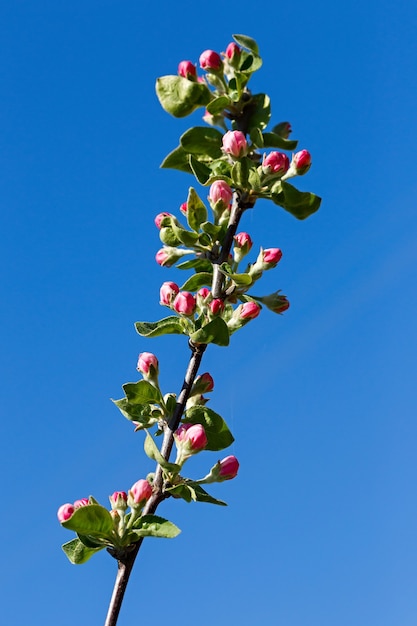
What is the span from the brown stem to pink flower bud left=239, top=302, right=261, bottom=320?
0.09m

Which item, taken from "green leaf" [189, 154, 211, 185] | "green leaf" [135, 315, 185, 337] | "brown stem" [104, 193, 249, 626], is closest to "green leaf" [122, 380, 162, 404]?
"brown stem" [104, 193, 249, 626]

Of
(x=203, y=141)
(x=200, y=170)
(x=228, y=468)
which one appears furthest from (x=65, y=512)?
(x=203, y=141)

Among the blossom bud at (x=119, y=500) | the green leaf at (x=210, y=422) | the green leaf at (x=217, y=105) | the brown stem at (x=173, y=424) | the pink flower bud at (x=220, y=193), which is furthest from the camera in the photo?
the green leaf at (x=217, y=105)

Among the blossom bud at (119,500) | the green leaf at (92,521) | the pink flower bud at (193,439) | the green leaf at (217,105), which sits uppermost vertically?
the green leaf at (217,105)

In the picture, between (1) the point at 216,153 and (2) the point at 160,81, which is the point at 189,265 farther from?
(2) the point at 160,81

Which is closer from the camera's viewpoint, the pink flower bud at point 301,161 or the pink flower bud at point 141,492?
the pink flower bud at point 141,492

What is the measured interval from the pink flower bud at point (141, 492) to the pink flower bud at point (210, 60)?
60.3 inches

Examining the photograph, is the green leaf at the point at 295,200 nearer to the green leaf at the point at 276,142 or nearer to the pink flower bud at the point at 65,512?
the green leaf at the point at 276,142

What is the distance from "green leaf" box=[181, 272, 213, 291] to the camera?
104 inches

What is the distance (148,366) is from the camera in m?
2.64

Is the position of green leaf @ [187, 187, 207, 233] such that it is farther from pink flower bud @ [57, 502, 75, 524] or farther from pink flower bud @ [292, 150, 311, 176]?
pink flower bud @ [57, 502, 75, 524]

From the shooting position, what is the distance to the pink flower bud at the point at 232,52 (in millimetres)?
2852

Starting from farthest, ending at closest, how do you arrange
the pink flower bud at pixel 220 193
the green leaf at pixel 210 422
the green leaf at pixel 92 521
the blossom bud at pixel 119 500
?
the pink flower bud at pixel 220 193, the green leaf at pixel 210 422, the blossom bud at pixel 119 500, the green leaf at pixel 92 521

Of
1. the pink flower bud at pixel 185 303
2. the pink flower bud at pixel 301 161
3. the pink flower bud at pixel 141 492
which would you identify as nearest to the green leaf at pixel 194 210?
the pink flower bud at pixel 185 303
